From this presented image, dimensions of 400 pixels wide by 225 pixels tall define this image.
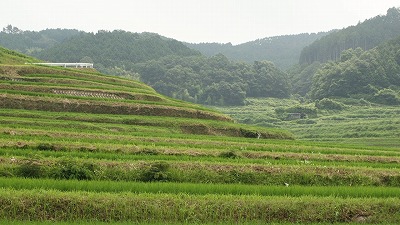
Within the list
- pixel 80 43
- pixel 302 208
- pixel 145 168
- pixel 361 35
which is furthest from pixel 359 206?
pixel 361 35

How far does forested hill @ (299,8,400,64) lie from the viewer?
589 feet

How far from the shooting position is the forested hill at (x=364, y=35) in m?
180

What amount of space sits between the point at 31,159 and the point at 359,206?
10.8 meters

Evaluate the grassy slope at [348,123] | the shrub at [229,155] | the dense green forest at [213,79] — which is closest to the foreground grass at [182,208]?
the shrub at [229,155]

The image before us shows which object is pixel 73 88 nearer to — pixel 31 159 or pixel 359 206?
pixel 31 159

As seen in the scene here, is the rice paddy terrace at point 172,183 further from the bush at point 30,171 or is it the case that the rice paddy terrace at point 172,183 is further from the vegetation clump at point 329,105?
the vegetation clump at point 329,105

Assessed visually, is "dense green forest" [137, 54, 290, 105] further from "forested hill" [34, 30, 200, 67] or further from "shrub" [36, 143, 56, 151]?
"shrub" [36, 143, 56, 151]

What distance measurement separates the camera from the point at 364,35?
18150 cm

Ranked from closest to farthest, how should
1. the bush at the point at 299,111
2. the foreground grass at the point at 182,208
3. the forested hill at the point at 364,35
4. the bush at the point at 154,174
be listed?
1. the foreground grass at the point at 182,208
2. the bush at the point at 154,174
3. the bush at the point at 299,111
4. the forested hill at the point at 364,35

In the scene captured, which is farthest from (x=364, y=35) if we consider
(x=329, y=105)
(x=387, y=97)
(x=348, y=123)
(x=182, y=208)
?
(x=182, y=208)

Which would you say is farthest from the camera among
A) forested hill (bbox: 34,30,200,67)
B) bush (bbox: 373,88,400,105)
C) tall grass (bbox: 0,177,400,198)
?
forested hill (bbox: 34,30,200,67)

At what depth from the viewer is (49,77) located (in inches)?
1750

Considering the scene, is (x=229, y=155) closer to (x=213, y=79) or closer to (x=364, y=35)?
(x=213, y=79)

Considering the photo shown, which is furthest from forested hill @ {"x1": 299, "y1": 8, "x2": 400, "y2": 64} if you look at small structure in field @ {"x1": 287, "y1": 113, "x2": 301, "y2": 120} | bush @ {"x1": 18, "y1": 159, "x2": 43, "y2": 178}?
bush @ {"x1": 18, "y1": 159, "x2": 43, "y2": 178}
